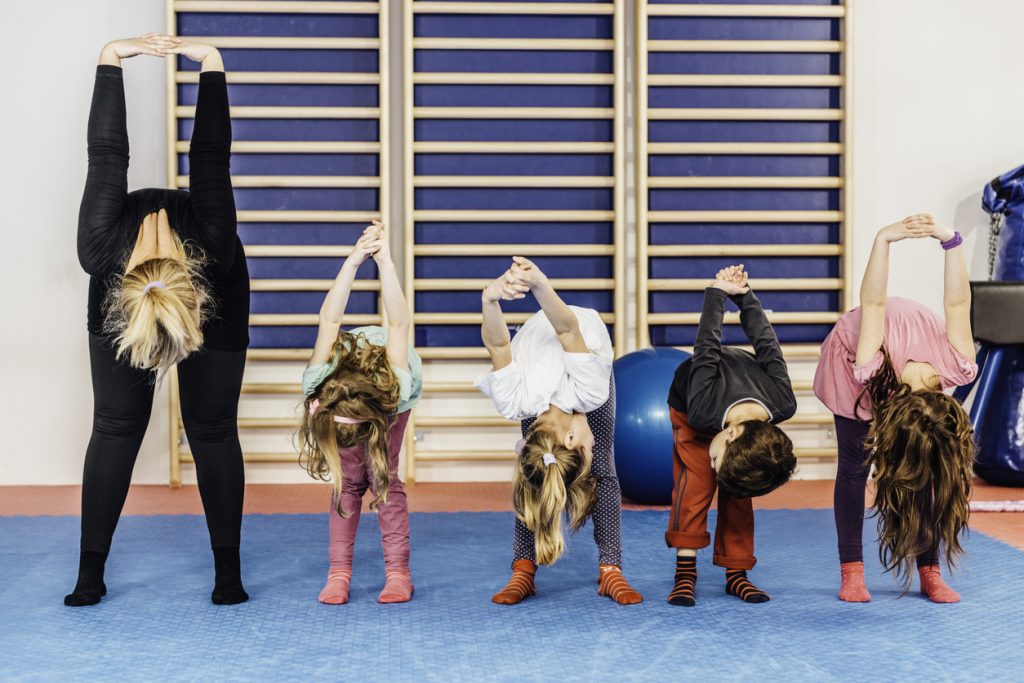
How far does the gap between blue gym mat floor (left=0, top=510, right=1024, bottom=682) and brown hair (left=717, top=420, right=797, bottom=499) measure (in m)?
0.34

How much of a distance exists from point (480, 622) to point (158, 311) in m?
1.10

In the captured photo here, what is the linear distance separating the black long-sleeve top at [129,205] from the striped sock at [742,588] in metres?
1.53

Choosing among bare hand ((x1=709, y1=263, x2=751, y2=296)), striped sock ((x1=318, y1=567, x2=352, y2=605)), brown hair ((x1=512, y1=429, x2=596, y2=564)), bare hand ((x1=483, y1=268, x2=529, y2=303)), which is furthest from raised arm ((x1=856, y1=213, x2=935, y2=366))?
striped sock ((x1=318, y1=567, x2=352, y2=605))

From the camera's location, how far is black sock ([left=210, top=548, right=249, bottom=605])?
265 centimetres

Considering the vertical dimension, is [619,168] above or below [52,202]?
above

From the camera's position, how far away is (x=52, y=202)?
4.45 m

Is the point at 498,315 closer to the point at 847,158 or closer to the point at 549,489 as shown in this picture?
the point at 549,489

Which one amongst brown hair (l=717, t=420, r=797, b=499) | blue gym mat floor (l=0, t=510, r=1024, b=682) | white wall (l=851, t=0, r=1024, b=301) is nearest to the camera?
blue gym mat floor (l=0, t=510, r=1024, b=682)

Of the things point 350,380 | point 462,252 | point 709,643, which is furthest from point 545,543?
point 462,252

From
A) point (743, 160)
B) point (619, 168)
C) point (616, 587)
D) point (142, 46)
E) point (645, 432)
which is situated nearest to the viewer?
point (142, 46)

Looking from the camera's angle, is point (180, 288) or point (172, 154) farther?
point (172, 154)

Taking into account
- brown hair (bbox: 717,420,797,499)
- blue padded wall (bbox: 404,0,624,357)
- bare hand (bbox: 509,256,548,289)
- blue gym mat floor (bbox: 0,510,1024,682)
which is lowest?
blue gym mat floor (bbox: 0,510,1024,682)

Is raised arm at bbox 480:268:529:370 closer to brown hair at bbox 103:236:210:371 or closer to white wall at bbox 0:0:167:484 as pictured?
brown hair at bbox 103:236:210:371

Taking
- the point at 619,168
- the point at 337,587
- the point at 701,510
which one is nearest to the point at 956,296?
the point at 701,510
